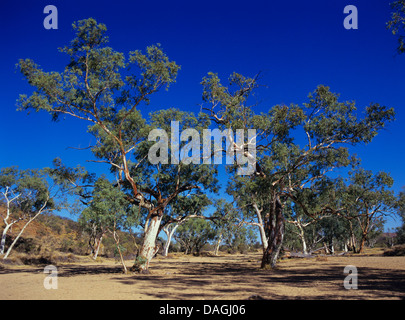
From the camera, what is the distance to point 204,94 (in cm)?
1731

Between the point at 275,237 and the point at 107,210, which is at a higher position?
the point at 107,210

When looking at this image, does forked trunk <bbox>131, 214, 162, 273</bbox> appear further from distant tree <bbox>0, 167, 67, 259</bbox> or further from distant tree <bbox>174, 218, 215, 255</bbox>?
distant tree <bbox>174, 218, 215, 255</bbox>

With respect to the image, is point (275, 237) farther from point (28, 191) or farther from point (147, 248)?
point (28, 191)

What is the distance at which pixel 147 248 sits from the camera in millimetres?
16453

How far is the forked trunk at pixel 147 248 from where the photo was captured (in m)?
16.2

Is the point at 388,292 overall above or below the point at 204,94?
below

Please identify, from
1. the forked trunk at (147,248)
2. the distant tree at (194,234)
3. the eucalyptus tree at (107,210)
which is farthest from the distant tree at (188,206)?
the distant tree at (194,234)

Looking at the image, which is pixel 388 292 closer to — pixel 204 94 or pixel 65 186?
pixel 204 94

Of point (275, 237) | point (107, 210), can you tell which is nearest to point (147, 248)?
point (107, 210)

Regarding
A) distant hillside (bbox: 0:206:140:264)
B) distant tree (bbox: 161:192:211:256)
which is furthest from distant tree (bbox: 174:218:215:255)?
distant tree (bbox: 161:192:211:256)

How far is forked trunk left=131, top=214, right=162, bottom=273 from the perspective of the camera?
16.2 metres
